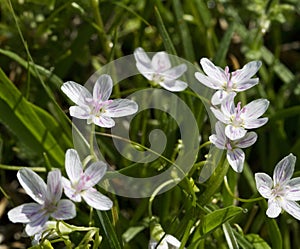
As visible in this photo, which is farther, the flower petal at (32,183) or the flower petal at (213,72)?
the flower petal at (213,72)

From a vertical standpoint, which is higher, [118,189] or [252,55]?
[252,55]

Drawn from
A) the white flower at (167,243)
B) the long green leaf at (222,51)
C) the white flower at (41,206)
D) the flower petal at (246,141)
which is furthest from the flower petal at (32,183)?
the long green leaf at (222,51)

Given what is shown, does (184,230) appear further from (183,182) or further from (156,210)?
(156,210)

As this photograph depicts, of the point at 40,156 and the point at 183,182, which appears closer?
the point at 183,182

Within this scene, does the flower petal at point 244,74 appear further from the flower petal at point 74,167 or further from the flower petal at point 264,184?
the flower petal at point 74,167

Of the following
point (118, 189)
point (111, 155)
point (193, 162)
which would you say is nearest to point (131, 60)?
point (111, 155)

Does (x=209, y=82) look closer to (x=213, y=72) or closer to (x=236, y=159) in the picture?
(x=213, y=72)
